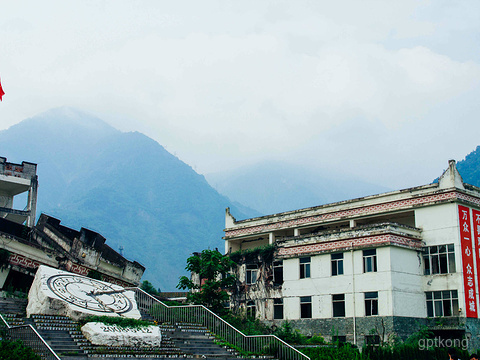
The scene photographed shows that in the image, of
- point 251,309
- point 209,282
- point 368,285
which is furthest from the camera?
point 251,309

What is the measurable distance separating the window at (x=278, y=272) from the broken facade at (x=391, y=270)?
0.42 metres

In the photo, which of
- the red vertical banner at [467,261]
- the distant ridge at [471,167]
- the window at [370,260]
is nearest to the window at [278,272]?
the window at [370,260]

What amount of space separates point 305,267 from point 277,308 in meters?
3.70

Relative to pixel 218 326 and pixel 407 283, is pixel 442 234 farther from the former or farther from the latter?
pixel 218 326

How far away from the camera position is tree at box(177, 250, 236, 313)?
1344 inches

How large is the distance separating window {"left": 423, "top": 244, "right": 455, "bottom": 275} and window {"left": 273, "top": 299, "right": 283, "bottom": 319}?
941cm

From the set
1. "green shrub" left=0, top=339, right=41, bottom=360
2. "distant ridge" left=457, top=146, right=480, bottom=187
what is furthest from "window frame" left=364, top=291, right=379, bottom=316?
"distant ridge" left=457, top=146, right=480, bottom=187

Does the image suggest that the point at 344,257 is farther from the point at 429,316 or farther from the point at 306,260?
the point at 429,316

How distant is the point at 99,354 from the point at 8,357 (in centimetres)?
329

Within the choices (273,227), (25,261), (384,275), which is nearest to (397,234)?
(384,275)

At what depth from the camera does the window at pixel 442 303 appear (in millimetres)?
30766

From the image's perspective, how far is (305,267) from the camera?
3488 centimetres

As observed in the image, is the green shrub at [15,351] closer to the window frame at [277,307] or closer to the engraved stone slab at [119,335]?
the engraved stone slab at [119,335]

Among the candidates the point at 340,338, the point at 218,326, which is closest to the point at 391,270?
the point at 340,338
